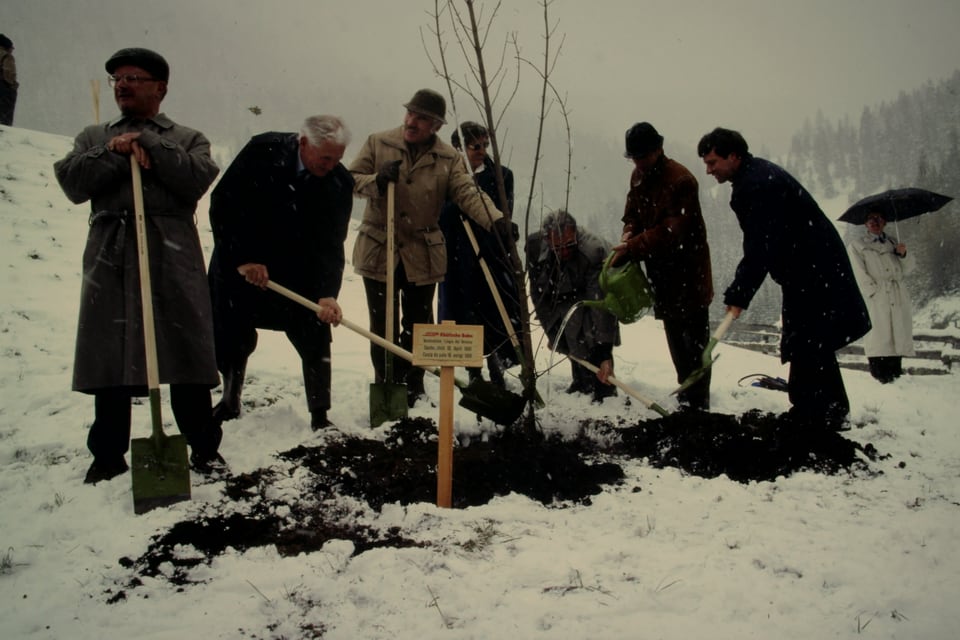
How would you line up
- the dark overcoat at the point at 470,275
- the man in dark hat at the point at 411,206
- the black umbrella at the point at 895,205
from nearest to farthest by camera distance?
the man in dark hat at the point at 411,206 → the dark overcoat at the point at 470,275 → the black umbrella at the point at 895,205

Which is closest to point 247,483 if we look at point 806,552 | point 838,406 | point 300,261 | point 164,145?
point 300,261

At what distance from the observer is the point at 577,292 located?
5.11 m

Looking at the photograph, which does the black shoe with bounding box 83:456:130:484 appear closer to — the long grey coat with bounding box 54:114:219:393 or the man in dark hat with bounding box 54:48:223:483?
the man in dark hat with bounding box 54:48:223:483

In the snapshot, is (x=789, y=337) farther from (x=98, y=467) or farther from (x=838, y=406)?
(x=98, y=467)

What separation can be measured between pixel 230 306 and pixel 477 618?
105 inches

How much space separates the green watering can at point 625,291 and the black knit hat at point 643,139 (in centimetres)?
80

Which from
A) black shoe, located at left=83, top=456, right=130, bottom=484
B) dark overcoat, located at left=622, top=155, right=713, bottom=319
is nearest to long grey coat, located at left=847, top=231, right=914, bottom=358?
dark overcoat, located at left=622, top=155, right=713, bottom=319

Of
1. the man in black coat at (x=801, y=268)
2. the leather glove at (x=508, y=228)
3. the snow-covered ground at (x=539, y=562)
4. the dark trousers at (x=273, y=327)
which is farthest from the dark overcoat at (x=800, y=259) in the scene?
the dark trousers at (x=273, y=327)

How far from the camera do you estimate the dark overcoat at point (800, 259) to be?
3.66 m

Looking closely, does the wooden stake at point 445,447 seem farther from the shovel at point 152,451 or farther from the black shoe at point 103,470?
the black shoe at point 103,470

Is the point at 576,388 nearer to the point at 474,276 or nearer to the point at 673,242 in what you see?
the point at 474,276

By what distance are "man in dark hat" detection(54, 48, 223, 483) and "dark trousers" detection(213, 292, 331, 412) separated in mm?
648

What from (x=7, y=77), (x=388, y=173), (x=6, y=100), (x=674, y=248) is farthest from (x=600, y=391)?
(x=6, y=100)

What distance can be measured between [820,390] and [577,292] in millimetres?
2074
